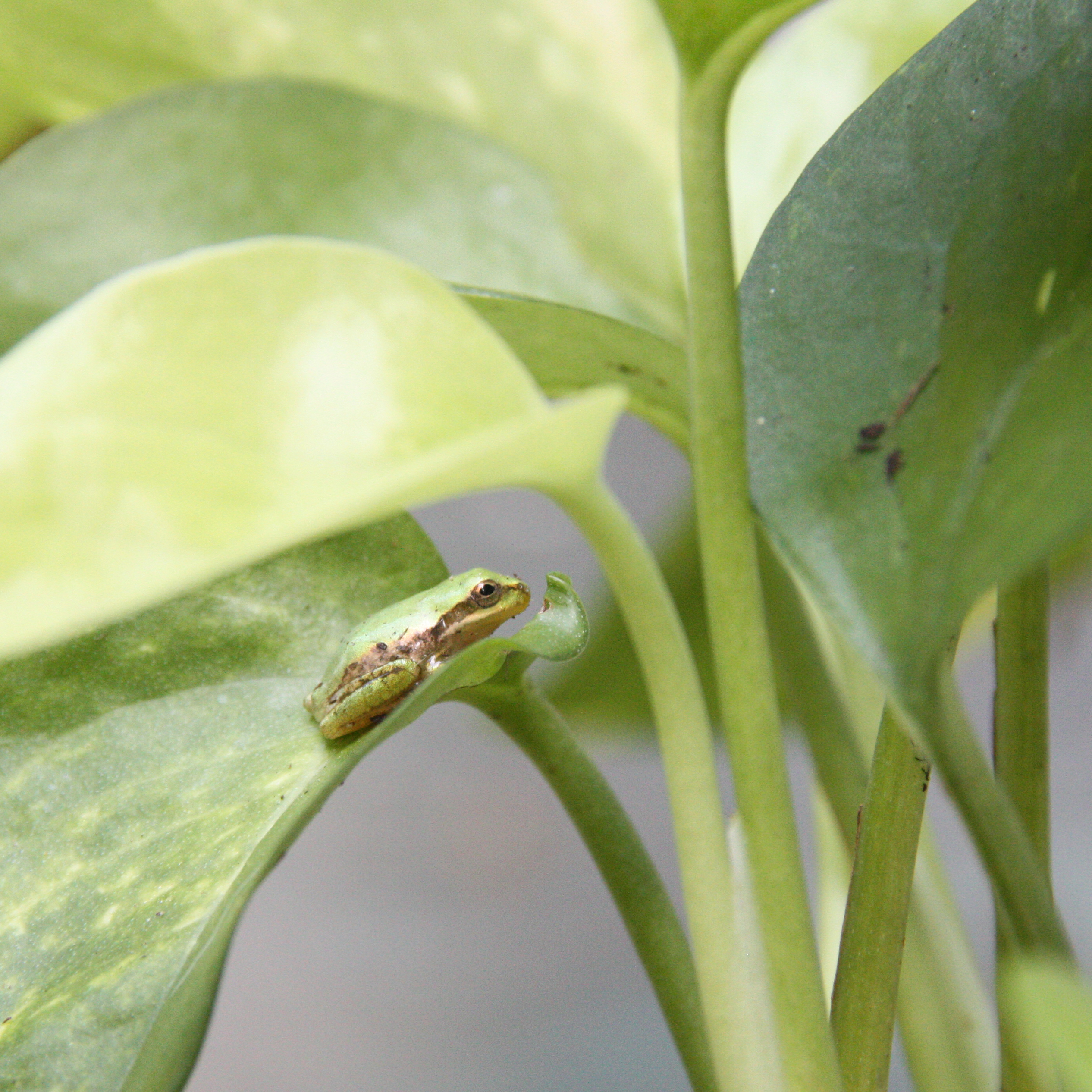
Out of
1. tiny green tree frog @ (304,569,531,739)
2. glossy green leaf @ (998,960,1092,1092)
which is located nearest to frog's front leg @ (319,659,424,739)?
tiny green tree frog @ (304,569,531,739)

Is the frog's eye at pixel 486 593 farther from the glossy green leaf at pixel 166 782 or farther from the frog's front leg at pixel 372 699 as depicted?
the glossy green leaf at pixel 166 782

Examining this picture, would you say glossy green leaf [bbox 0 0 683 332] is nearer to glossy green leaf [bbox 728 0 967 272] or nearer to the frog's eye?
glossy green leaf [bbox 728 0 967 272]

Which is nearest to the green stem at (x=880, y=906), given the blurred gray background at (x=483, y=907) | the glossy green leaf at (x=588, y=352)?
the glossy green leaf at (x=588, y=352)

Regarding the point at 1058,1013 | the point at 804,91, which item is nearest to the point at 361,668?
the point at 1058,1013

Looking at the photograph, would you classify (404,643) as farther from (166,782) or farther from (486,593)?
(166,782)

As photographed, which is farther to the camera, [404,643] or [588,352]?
[404,643]

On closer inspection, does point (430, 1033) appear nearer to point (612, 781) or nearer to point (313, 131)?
point (612, 781)
